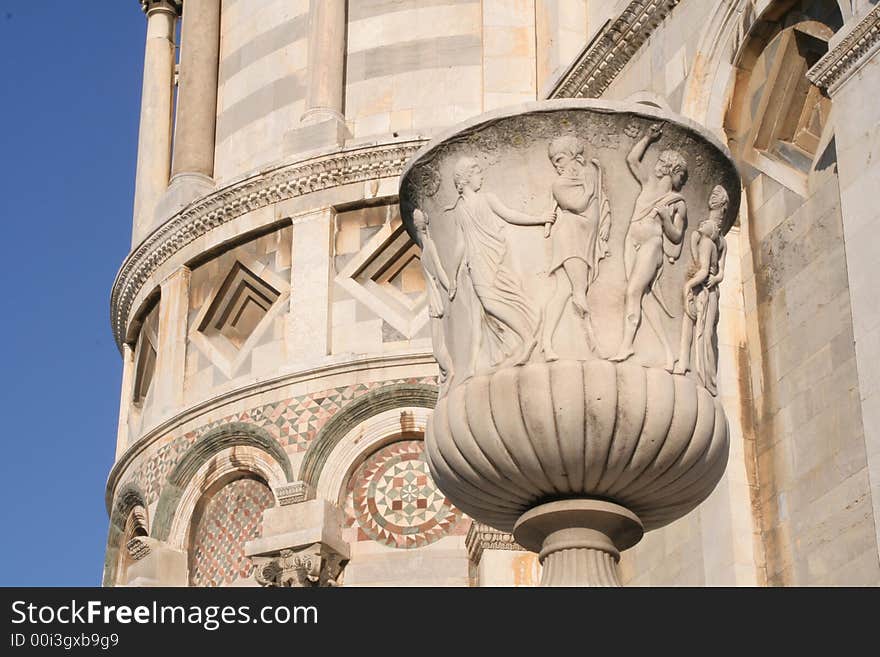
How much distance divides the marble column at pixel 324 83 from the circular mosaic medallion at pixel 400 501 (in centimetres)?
311

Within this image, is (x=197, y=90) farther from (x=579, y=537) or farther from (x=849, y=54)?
(x=579, y=537)

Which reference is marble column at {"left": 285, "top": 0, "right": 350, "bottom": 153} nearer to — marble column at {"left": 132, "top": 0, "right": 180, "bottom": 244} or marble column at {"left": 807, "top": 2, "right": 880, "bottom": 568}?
marble column at {"left": 132, "top": 0, "right": 180, "bottom": 244}

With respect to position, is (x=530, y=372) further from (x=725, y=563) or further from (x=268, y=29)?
(x=268, y=29)

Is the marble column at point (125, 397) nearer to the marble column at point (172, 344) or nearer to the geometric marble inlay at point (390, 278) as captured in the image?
the marble column at point (172, 344)

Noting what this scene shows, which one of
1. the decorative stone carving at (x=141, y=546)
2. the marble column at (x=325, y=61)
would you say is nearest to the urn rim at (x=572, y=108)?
the marble column at (x=325, y=61)

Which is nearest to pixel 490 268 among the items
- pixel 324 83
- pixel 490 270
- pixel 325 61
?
pixel 490 270

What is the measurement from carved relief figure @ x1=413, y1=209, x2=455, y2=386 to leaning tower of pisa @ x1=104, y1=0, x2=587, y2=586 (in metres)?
6.97

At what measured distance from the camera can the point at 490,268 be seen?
7.82 m

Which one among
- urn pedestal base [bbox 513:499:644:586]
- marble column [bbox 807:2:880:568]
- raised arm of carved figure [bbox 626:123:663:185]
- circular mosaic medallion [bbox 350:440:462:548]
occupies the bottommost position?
urn pedestal base [bbox 513:499:644:586]

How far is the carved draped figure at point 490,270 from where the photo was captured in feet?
25.3

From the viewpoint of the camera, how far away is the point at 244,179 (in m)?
17.8

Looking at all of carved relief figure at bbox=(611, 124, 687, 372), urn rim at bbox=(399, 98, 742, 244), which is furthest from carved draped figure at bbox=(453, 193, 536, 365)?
carved relief figure at bbox=(611, 124, 687, 372)

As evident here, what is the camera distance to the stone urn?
7.45 m
